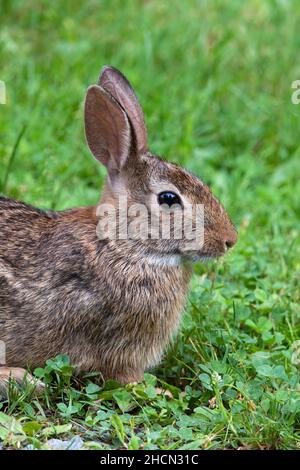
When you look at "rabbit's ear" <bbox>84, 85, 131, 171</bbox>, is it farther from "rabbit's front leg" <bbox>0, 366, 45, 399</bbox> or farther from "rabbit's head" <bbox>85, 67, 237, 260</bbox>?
"rabbit's front leg" <bbox>0, 366, 45, 399</bbox>

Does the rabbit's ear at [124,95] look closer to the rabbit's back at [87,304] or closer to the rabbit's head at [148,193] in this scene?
the rabbit's head at [148,193]

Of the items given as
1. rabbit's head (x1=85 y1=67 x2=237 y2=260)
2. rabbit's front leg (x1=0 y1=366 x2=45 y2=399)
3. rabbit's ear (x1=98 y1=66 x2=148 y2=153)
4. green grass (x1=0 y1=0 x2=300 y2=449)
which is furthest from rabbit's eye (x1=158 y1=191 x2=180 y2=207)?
rabbit's front leg (x1=0 y1=366 x2=45 y2=399)

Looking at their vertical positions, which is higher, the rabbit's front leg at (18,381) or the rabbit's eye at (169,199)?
the rabbit's eye at (169,199)

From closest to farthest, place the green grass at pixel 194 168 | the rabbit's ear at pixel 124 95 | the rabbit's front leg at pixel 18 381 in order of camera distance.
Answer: the green grass at pixel 194 168 → the rabbit's front leg at pixel 18 381 → the rabbit's ear at pixel 124 95

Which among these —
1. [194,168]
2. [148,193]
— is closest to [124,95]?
[148,193]

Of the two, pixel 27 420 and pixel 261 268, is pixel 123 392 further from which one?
pixel 261 268

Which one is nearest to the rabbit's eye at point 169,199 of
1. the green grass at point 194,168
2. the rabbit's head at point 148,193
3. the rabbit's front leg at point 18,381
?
the rabbit's head at point 148,193
